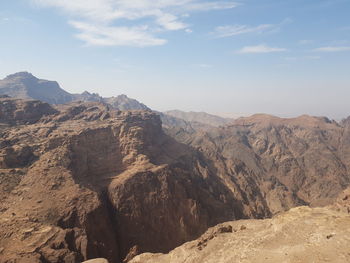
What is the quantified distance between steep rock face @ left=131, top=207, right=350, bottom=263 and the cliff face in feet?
35.4

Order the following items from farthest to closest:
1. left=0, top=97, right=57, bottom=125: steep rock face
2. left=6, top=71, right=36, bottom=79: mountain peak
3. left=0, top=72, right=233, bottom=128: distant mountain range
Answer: left=6, top=71, right=36, bottom=79: mountain peak, left=0, top=72, right=233, bottom=128: distant mountain range, left=0, top=97, right=57, bottom=125: steep rock face

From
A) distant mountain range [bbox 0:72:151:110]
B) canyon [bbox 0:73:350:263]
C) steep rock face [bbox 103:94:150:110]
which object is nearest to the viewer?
canyon [bbox 0:73:350:263]

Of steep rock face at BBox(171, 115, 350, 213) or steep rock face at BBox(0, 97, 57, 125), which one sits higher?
steep rock face at BBox(0, 97, 57, 125)

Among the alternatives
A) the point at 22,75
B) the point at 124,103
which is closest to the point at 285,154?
the point at 124,103

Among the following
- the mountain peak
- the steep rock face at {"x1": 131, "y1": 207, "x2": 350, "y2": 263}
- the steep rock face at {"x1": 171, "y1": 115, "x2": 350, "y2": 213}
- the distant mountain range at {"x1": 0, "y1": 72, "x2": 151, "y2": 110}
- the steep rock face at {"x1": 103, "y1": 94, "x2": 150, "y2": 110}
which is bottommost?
the steep rock face at {"x1": 171, "y1": 115, "x2": 350, "y2": 213}

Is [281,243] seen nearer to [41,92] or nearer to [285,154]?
[285,154]

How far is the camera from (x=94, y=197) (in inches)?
1468

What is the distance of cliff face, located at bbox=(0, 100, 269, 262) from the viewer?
29.7 metres

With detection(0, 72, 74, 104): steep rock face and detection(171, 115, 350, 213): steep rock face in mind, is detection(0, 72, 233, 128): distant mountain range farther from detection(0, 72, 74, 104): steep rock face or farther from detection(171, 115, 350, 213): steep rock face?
detection(171, 115, 350, 213): steep rock face

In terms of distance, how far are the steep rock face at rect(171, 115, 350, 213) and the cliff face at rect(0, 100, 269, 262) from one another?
2186cm

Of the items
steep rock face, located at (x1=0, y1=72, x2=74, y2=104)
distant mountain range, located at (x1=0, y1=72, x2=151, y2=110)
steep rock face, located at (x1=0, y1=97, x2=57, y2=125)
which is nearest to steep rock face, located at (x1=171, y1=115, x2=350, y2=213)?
steep rock face, located at (x1=0, y1=97, x2=57, y2=125)

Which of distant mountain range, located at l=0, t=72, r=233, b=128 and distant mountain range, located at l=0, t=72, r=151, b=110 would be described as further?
distant mountain range, located at l=0, t=72, r=233, b=128

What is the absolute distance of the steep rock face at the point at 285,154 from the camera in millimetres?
78050

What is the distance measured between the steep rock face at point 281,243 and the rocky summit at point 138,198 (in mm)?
67
